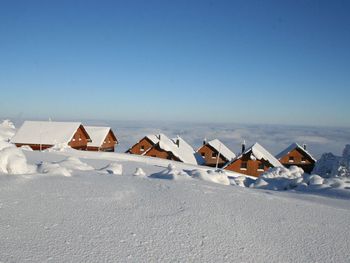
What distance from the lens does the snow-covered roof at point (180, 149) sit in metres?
33.9

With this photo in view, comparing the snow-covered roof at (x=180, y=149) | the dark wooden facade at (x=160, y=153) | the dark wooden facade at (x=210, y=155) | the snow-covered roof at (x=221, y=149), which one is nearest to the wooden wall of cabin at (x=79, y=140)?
the dark wooden facade at (x=160, y=153)

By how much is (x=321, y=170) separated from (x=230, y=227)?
63.4 feet

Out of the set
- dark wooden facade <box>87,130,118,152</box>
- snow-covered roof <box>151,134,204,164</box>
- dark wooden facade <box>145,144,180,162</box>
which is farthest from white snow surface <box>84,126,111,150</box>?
snow-covered roof <box>151,134,204,164</box>

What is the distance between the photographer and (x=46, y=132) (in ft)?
111

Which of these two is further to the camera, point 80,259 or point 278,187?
point 278,187

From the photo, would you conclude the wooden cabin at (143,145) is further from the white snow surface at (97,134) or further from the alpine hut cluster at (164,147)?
the white snow surface at (97,134)

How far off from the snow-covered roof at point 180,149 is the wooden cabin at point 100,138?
7.75 metres

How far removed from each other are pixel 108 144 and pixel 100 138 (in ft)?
8.01

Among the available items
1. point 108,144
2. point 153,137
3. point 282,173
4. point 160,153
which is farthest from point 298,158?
point 282,173

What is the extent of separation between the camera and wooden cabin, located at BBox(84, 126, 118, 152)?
121 feet

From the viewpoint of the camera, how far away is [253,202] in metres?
5.18

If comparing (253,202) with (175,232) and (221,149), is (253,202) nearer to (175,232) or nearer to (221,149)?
(175,232)

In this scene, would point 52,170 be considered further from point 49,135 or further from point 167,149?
point 49,135

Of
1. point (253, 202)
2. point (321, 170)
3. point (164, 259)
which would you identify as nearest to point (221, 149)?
point (321, 170)
